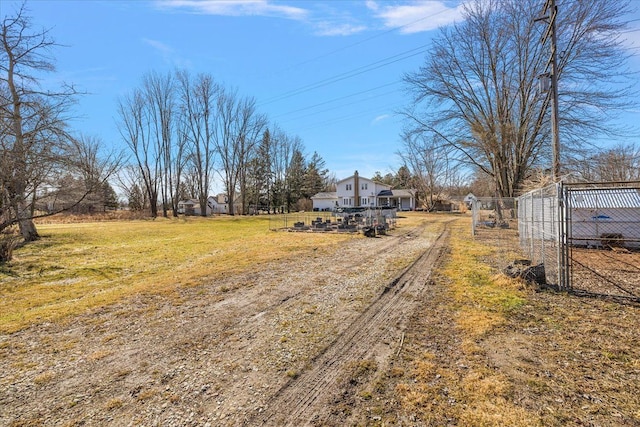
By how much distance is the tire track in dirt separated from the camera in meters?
2.55

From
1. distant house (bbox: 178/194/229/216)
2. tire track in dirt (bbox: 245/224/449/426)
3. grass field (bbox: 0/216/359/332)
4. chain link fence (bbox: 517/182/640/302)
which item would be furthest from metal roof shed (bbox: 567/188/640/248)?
distant house (bbox: 178/194/229/216)

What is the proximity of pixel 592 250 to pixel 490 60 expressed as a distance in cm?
1568

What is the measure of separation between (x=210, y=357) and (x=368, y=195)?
163 ft

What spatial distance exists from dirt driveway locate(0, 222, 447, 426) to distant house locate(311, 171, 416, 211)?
45.7 meters

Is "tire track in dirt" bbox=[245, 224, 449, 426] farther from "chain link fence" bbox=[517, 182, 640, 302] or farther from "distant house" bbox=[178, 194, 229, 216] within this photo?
"distant house" bbox=[178, 194, 229, 216]

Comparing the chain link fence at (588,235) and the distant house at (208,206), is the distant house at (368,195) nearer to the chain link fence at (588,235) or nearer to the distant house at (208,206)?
the distant house at (208,206)

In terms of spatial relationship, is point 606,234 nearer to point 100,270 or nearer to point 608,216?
point 608,216

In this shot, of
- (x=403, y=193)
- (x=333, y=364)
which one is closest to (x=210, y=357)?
(x=333, y=364)

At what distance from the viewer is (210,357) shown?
3561mm

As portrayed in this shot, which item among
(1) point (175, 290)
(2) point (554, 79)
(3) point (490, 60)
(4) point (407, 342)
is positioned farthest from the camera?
(3) point (490, 60)

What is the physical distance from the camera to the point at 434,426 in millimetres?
2355

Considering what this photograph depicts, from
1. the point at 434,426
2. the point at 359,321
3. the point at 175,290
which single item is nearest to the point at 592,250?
the point at 359,321

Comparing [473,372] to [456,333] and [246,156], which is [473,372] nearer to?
[456,333]

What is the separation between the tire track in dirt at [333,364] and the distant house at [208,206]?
153 feet
